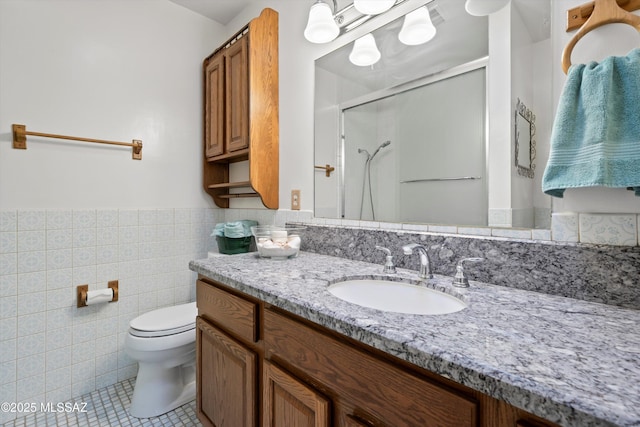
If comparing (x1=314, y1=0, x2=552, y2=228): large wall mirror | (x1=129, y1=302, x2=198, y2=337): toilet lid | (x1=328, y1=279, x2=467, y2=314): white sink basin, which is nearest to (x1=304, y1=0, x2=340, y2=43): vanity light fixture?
(x1=314, y1=0, x2=552, y2=228): large wall mirror

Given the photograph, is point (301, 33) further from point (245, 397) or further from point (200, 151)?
point (245, 397)

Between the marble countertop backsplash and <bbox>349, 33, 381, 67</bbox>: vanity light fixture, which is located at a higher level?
<bbox>349, 33, 381, 67</bbox>: vanity light fixture

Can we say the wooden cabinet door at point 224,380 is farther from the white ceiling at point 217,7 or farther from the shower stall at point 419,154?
the white ceiling at point 217,7

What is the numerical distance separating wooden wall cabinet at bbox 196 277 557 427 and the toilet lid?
0.36 metres

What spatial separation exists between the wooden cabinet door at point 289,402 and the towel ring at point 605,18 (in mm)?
1134

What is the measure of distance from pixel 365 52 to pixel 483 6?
0.54 meters

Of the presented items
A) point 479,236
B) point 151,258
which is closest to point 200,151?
point 151,258

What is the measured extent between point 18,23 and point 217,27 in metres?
1.19

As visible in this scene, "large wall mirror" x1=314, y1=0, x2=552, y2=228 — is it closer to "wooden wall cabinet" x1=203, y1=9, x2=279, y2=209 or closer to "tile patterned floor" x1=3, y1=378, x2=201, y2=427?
"wooden wall cabinet" x1=203, y1=9, x2=279, y2=209

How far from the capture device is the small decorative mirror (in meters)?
0.91

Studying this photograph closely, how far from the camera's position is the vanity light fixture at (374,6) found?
4.09ft

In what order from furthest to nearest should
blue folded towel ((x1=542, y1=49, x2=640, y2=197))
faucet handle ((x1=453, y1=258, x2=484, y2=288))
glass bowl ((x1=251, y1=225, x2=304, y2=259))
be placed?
glass bowl ((x1=251, y1=225, x2=304, y2=259)), faucet handle ((x1=453, y1=258, x2=484, y2=288)), blue folded towel ((x1=542, y1=49, x2=640, y2=197))

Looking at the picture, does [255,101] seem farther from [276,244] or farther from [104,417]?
[104,417]

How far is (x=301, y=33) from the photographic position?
67.3 inches
